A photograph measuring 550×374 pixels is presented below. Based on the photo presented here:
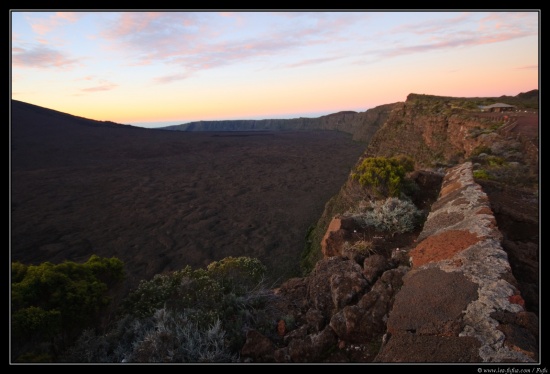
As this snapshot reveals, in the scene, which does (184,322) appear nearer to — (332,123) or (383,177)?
(383,177)

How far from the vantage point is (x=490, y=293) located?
268 cm

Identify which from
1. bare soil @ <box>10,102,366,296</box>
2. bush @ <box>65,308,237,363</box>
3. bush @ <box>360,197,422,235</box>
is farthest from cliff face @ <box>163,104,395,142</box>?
bush @ <box>65,308,237,363</box>

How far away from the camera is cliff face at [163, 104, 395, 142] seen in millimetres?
72938

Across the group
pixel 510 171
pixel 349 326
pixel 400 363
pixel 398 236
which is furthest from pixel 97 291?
pixel 510 171

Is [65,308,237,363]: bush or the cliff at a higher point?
the cliff

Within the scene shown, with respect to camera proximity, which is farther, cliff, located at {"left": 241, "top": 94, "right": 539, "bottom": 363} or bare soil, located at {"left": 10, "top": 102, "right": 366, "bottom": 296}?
bare soil, located at {"left": 10, "top": 102, "right": 366, "bottom": 296}

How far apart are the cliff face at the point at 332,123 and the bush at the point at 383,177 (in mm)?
60042

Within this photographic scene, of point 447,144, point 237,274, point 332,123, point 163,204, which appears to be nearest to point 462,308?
point 237,274

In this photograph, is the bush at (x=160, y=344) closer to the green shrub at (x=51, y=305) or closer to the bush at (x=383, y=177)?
the green shrub at (x=51, y=305)

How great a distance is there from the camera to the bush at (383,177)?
8224 mm

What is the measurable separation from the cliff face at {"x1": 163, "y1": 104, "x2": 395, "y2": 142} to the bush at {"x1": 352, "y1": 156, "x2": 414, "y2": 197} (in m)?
60.0

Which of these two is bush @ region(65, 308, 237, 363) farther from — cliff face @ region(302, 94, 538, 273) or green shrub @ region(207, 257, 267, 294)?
cliff face @ region(302, 94, 538, 273)

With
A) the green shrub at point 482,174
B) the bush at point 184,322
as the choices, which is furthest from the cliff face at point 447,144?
the bush at point 184,322

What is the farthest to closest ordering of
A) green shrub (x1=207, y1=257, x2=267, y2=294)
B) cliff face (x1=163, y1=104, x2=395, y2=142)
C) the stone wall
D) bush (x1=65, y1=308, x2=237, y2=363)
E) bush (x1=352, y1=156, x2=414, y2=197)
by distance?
cliff face (x1=163, y1=104, x2=395, y2=142)
bush (x1=352, y1=156, x2=414, y2=197)
green shrub (x1=207, y1=257, x2=267, y2=294)
bush (x1=65, y1=308, x2=237, y2=363)
the stone wall
